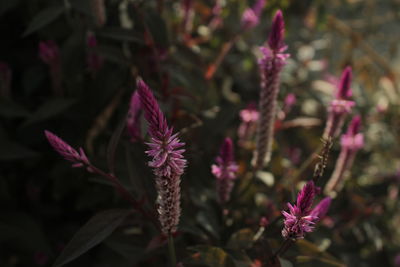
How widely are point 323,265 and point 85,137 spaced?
725mm

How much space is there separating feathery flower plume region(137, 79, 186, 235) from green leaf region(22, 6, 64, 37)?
1.72 ft

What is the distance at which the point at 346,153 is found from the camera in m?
1.16

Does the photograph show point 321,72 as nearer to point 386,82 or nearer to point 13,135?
point 386,82

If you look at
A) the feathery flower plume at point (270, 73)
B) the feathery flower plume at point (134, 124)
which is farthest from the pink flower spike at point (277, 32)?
the feathery flower plume at point (134, 124)

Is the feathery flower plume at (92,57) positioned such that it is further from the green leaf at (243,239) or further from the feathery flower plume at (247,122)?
the green leaf at (243,239)

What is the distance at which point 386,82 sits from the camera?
6.81ft

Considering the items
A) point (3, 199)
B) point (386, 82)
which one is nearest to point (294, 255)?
point (3, 199)

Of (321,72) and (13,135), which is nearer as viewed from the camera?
(13,135)

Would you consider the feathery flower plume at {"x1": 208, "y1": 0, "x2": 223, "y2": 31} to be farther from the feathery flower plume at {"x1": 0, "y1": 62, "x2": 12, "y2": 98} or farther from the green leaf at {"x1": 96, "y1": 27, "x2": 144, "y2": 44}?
the feathery flower plume at {"x1": 0, "y1": 62, "x2": 12, "y2": 98}

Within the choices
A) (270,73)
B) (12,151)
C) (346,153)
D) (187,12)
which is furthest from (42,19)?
(346,153)

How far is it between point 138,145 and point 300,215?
0.45m

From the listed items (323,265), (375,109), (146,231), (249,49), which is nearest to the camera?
(323,265)

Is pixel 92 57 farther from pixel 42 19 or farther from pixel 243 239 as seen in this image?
pixel 243 239

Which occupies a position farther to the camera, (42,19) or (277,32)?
(42,19)
